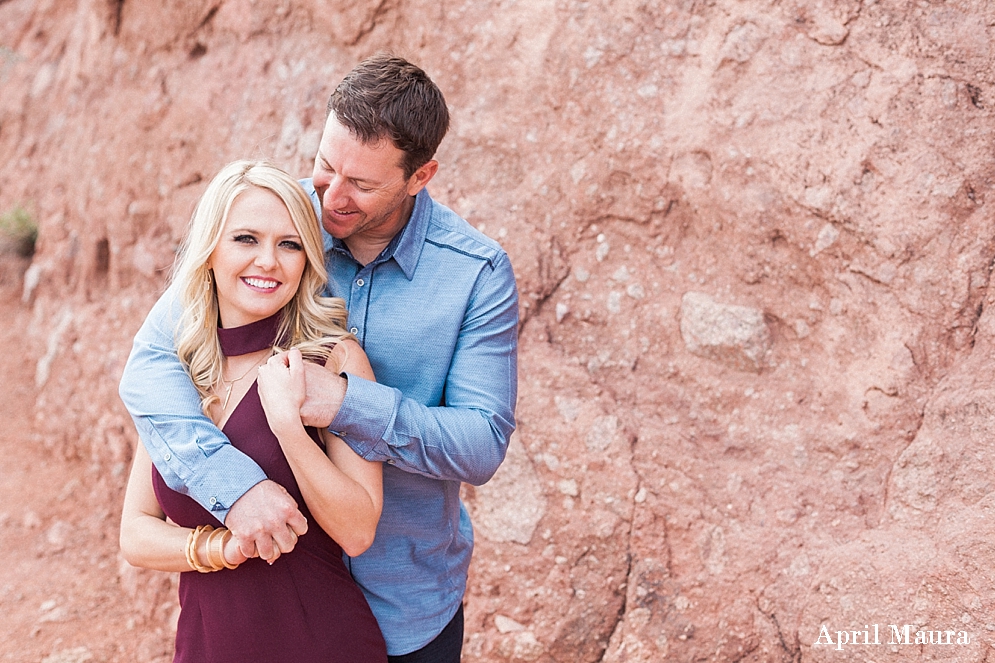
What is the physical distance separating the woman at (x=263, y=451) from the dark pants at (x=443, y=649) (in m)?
0.13

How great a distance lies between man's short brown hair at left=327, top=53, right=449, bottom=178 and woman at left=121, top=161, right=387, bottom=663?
0.80 feet

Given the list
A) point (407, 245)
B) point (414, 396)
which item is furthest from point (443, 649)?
point (407, 245)

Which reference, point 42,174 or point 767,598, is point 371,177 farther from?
point 42,174

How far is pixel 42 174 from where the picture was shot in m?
6.26

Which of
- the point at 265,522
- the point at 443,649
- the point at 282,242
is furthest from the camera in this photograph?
the point at 443,649

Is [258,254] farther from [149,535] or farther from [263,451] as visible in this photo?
[149,535]

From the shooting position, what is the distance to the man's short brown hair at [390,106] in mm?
2197

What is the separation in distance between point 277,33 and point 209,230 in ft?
9.69

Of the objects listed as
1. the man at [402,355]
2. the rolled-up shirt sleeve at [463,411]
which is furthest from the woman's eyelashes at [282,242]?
the rolled-up shirt sleeve at [463,411]

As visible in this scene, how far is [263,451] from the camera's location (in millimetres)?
2061

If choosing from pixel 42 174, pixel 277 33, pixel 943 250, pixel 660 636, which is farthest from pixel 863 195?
pixel 42 174

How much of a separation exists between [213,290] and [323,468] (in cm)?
63

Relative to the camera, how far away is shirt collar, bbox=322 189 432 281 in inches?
90.1

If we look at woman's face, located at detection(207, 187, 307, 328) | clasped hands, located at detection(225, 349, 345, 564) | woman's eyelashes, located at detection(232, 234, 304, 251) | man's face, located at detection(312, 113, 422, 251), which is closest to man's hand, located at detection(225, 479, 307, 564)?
clasped hands, located at detection(225, 349, 345, 564)
